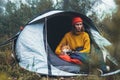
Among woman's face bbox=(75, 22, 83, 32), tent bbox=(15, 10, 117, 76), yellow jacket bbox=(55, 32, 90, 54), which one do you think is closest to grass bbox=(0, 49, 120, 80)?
tent bbox=(15, 10, 117, 76)

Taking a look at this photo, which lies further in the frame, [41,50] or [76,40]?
[76,40]

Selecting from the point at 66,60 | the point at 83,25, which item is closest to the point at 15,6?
the point at 83,25

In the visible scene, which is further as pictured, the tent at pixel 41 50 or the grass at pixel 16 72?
the tent at pixel 41 50

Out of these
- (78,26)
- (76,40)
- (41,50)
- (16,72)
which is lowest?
(16,72)

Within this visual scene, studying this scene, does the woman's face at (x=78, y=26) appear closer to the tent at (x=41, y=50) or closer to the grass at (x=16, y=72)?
the tent at (x=41, y=50)

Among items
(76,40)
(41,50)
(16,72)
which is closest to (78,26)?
(76,40)

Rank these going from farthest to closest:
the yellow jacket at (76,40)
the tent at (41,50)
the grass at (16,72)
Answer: the yellow jacket at (76,40)
the tent at (41,50)
the grass at (16,72)

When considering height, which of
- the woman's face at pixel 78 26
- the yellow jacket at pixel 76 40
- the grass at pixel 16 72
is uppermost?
the woman's face at pixel 78 26

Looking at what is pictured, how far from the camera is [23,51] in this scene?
7988 millimetres

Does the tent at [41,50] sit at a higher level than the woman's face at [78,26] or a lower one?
lower

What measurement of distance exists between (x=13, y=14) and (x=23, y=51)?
9.47 meters

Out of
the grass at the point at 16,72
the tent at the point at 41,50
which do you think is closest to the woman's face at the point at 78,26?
the tent at the point at 41,50

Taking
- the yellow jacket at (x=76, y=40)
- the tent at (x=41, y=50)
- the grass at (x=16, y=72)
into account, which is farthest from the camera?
the yellow jacket at (x=76, y=40)

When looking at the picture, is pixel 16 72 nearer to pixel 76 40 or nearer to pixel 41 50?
pixel 41 50
